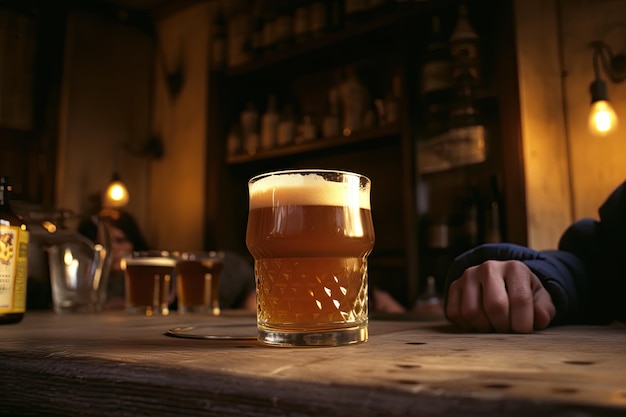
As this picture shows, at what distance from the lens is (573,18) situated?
230 centimetres

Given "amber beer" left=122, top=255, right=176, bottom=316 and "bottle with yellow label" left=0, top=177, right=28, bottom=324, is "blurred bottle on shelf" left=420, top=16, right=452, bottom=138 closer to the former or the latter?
"amber beer" left=122, top=255, right=176, bottom=316

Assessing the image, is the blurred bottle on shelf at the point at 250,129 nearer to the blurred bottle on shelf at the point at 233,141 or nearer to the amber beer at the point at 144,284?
the blurred bottle on shelf at the point at 233,141

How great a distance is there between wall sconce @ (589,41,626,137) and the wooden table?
176cm

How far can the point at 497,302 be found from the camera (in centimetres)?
68

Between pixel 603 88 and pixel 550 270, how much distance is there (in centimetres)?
155

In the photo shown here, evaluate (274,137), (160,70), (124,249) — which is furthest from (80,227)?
(160,70)

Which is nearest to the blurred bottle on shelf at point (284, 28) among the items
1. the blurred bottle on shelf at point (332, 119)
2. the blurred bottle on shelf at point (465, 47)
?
the blurred bottle on shelf at point (332, 119)

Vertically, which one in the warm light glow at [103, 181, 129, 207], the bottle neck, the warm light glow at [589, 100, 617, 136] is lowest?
the bottle neck

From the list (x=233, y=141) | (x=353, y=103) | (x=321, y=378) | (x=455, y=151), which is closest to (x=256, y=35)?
(x=233, y=141)

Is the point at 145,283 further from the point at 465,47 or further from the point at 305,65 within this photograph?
the point at 305,65

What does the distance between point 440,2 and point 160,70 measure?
263 cm

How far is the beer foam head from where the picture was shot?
0.60 m

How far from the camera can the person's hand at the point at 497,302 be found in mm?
680

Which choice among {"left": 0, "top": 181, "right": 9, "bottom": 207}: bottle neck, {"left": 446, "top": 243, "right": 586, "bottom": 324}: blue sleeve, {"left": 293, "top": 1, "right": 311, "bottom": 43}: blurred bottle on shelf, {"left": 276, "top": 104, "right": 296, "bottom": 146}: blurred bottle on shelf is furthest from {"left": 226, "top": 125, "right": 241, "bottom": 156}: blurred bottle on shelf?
{"left": 446, "top": 243, "right": 586, "bottom": 324}: blue sleeve
